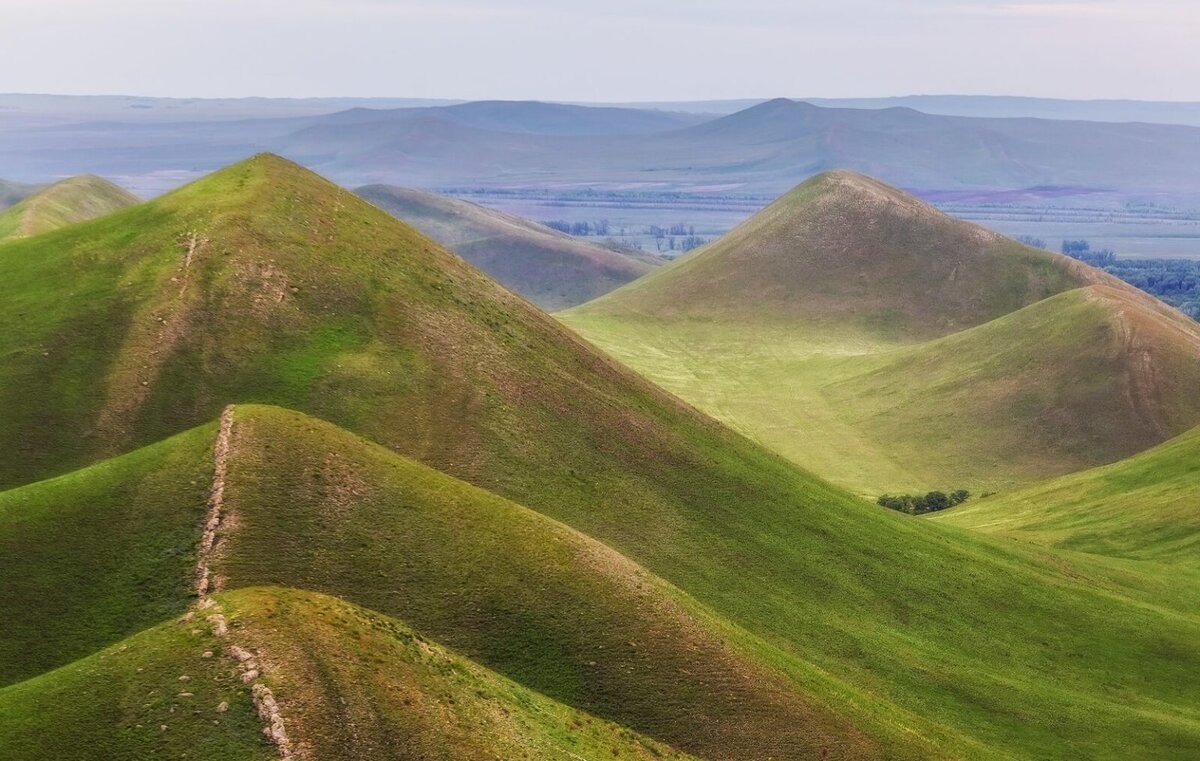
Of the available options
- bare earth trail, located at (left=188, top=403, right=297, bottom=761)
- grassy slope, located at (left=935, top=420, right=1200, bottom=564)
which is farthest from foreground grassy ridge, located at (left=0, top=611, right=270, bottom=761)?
grassy slope, located at (left=935, top=420, right=1200, bottom=564)

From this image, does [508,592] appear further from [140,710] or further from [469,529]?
[140,710]

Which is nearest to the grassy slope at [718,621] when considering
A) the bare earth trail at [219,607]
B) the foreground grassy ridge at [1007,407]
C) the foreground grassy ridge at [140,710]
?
the bare earth trail at [219,607]

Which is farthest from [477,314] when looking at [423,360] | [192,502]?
[192,502]

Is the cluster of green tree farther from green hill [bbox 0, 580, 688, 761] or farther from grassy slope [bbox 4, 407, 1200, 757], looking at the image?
green hill [bbox 0, 580, 688, 761]

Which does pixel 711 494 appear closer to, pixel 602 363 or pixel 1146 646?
pixel 602 363

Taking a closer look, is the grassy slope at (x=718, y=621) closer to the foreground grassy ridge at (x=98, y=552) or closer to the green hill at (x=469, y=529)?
the green hill at (x=469, y=529)

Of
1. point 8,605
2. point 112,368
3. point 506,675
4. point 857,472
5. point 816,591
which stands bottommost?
point 857,472

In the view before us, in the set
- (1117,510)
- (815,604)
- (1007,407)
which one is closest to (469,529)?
(815,604)

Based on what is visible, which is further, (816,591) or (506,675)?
(816,591)
